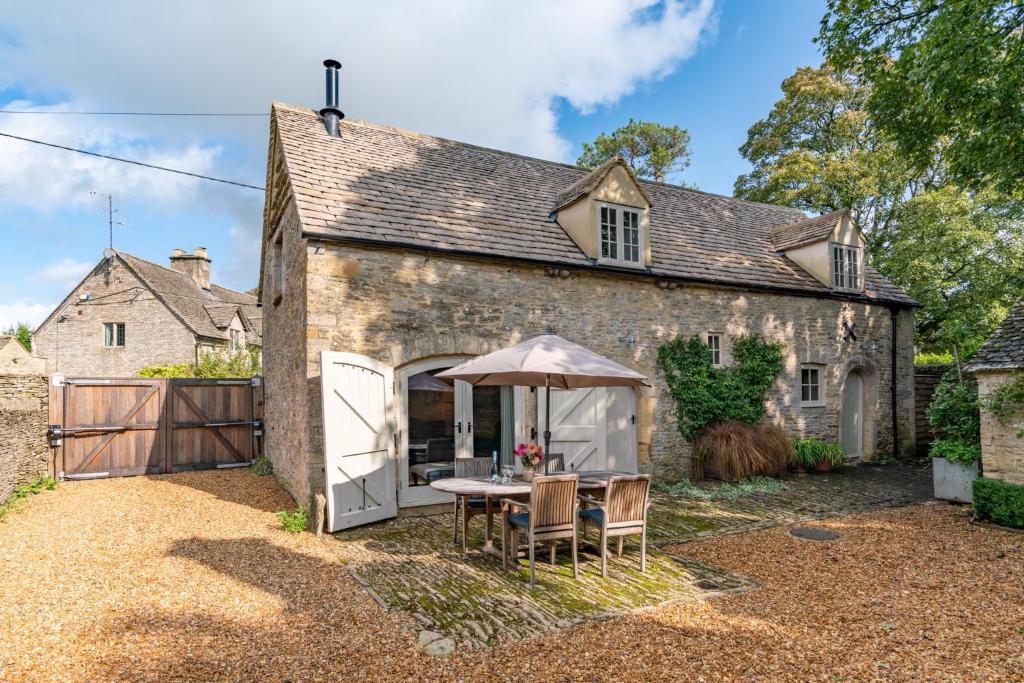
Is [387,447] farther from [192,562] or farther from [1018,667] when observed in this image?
[1018,667]

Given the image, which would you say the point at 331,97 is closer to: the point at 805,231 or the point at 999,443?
the point at 805,231

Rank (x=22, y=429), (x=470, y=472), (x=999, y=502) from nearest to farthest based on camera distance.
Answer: (x=470, y=472) < (x=999, y=502) < (x=22, y=429)

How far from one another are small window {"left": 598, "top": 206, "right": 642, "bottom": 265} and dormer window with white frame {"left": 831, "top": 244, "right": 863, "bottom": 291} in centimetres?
610

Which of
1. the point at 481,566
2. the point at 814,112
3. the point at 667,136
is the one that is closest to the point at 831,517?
the point at 481,566

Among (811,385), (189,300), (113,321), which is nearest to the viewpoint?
(811,385)

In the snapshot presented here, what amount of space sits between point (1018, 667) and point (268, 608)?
6120 millimetres

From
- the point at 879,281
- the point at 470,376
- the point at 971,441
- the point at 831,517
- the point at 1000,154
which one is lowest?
the point at 831,517

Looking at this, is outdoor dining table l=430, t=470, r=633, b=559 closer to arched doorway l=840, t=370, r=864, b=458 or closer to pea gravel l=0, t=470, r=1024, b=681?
pea gravel l=0, t=470, r=1024, b=681

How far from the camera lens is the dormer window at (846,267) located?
14.2 metres

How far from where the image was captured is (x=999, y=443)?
8.64 meters

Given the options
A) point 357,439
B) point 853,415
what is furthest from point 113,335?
point 853,415

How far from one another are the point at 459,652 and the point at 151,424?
1086cm

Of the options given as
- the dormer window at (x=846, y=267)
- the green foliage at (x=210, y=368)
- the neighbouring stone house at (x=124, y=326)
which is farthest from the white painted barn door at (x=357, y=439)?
the neighbouring stone house at (x=124, y=326)

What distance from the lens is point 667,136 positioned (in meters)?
28.9
